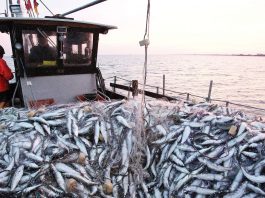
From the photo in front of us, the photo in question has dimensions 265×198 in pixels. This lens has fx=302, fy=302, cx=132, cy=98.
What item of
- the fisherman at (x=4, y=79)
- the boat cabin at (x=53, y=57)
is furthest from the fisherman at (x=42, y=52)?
the fisherman at (x=4, y=79)

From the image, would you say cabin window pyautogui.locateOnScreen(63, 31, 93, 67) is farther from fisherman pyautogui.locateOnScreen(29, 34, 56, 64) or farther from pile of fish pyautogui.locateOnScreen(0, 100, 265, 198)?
pile of fish pyautogui.locateOnScreen(0, 100, 265, 198)

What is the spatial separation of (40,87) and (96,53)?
238 centimetres

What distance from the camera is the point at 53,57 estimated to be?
10078mm

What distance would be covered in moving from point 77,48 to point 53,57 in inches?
36.5

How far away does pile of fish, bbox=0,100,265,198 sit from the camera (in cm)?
513

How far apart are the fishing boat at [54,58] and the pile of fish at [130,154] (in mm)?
3505

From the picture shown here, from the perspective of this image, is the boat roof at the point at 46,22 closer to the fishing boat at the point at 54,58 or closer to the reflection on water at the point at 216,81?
the fishing boat at the point at 54,58

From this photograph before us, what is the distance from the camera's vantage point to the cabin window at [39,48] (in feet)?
31.3

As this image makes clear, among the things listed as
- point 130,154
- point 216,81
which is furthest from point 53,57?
point 216,81

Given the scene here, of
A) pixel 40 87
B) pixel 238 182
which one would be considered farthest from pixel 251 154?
pixel 40 87

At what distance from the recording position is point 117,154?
588 cm

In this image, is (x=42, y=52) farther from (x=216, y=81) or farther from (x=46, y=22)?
(x=216, y=81)

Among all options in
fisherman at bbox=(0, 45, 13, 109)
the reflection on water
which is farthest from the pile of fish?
the reflection on water

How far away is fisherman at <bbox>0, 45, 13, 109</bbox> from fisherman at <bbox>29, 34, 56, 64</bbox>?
2.66 ft
